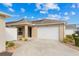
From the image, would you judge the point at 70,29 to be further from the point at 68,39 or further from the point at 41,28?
the point at 41,28

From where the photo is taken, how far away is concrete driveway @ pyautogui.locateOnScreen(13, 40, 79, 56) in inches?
310

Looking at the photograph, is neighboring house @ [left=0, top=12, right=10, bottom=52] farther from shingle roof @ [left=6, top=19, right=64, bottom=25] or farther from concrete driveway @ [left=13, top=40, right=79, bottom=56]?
concrete driveway @ [left=13, top=40, right=79, bottom=56]

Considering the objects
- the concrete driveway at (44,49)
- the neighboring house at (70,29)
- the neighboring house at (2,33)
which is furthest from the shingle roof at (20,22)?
the neighboring house at (70,29)

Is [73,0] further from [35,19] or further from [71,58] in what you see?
[71,58]

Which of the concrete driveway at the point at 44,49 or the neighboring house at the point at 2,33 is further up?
the neighboring house at the point at 2,33

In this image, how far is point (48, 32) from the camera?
8352mm

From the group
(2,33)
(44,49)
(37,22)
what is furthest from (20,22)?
(44,49)

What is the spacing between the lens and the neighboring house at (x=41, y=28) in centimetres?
797

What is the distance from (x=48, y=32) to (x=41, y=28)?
34cm

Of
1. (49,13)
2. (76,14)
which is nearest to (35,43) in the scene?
(49,13)

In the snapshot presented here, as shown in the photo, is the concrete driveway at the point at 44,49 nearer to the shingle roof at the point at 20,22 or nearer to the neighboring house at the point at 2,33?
the neighboring house at the point at 2,33

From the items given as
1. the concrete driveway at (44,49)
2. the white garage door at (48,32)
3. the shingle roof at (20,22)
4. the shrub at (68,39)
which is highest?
the shingle roof at (20,22)

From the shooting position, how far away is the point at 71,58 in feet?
25.8

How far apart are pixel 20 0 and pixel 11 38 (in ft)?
4.73
